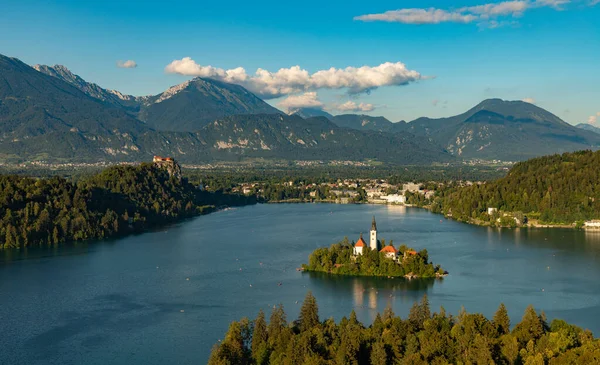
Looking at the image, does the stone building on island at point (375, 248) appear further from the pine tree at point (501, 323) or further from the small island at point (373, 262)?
the pine tree at point (501, 323)

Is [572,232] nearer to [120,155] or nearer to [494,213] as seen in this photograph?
[494,213]

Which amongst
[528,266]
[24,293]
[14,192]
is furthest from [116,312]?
[14,192]

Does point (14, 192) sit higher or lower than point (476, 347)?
higher

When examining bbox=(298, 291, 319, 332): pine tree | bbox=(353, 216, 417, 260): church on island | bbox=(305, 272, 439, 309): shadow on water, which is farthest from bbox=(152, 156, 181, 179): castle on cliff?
bbox=(298, 291, 319, 332): pine tree

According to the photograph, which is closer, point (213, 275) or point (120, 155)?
point (213, 275)

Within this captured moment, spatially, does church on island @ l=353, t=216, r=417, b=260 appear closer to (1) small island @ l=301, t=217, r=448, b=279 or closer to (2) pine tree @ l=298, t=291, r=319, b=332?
(1) small island @ l=301, t=217, r=448, b=279

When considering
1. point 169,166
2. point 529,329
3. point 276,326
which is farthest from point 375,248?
point 169,166

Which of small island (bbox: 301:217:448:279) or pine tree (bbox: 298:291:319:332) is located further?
small island (bbox: 301:217:448:279)

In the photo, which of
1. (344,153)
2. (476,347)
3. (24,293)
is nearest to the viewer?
(476,347)

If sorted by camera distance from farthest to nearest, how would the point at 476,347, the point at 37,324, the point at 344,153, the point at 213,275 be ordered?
the point at 344,153 < the point at 213,275 < the point at 37,324 < the point at 476,347
